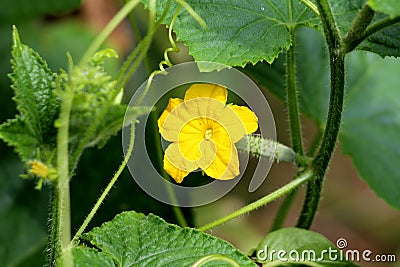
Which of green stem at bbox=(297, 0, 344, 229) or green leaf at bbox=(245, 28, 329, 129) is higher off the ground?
green leaf at bbox=(245, 28, 329, 129)

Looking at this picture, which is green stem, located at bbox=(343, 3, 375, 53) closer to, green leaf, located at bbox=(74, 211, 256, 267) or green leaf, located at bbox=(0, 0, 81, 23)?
green leaf, located at bbox=(74, 211, 256, 267)

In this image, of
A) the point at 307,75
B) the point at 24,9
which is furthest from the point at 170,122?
the point at 24,9

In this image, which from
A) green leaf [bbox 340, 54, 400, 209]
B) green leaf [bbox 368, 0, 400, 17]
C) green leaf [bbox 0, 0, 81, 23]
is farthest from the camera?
green leaf [bbox 0, 0, 81, 23]

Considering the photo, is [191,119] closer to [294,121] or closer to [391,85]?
[294,121]

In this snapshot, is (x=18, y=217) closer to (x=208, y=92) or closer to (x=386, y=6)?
(x=208, y=92)

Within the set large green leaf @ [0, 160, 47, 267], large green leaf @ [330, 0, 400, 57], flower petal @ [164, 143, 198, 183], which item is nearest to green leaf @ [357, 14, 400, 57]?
large green leaf @ [330, 0, 400, 57]

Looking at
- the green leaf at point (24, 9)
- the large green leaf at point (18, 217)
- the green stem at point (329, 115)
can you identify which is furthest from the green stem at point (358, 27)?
the green leaf at point (24, 9)
